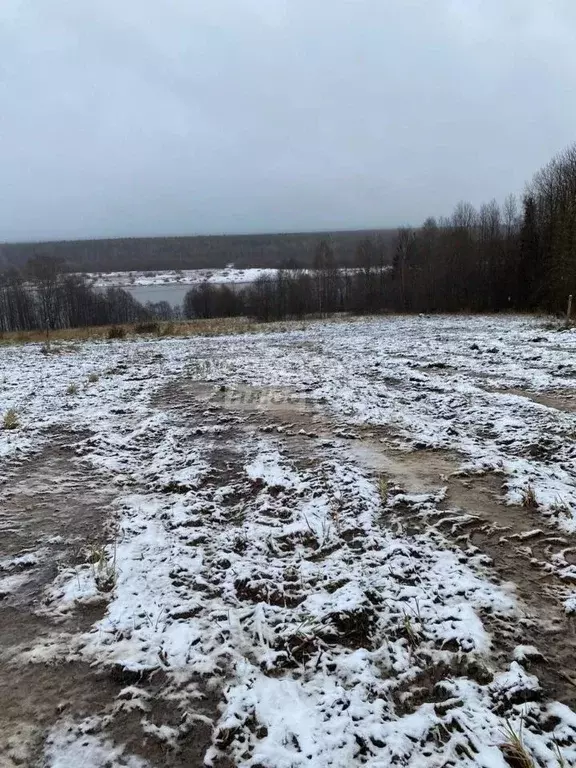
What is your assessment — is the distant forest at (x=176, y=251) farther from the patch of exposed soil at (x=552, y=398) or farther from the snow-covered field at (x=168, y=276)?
the patch of exposed soil at (x=552, y=398)

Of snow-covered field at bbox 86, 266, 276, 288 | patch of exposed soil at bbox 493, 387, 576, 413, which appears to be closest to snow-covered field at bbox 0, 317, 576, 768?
patch of exposed soil at bbox 493, 387, 576, 413

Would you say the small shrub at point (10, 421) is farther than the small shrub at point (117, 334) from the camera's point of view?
No

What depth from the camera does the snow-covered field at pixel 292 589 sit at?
7.49 ft

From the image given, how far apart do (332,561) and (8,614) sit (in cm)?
241

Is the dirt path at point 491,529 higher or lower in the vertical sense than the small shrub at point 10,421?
lower

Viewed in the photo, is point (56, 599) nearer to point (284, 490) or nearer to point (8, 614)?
point (8, 614)

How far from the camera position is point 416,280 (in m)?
50.4

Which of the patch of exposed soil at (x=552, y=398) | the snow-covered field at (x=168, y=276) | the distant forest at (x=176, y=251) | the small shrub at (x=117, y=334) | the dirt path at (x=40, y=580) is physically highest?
the distant forest at (x=176, y=251)

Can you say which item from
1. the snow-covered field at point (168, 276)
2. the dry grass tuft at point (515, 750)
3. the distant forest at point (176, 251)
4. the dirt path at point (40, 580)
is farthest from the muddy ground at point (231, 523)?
the distant forest at point (176, 251)

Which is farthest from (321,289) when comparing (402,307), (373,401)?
(373,401)

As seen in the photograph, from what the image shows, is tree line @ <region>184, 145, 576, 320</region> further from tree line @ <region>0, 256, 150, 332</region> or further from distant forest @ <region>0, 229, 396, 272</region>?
distant forest @ <region>0, 229, 396, 272</region>

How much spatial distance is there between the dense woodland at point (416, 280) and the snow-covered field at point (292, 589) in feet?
72.0

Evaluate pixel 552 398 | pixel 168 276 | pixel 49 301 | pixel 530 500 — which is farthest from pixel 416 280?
pixel 168 276

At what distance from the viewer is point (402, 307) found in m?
52.9
